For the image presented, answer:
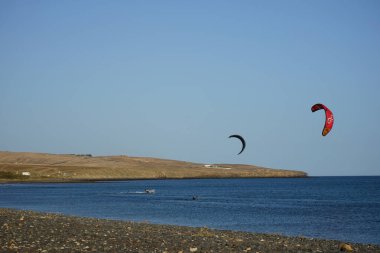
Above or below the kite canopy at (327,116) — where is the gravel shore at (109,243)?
below

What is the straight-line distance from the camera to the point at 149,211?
54.2 m

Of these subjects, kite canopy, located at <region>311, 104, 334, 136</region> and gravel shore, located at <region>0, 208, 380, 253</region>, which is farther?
kite canopy, located at <region>311, 104, 334, 136</region>

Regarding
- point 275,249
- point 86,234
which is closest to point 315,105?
point 275,249

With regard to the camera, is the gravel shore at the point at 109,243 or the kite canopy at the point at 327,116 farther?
the kite canopy at the point at 327,116

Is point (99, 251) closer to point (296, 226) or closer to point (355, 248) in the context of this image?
point (355, 248)

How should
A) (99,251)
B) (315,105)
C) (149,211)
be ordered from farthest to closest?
(149,211) < (315,105) < (99,251)

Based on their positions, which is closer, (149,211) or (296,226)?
(296,226)

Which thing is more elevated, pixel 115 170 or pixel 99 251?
pixel 115 170

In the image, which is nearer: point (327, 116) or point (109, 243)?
point (109, 243)

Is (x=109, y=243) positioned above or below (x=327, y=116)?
below

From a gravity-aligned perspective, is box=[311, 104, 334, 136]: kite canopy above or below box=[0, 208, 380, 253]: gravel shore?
above

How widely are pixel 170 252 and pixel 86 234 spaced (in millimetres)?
5377

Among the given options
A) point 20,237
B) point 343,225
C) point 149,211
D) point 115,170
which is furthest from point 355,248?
point 115,170

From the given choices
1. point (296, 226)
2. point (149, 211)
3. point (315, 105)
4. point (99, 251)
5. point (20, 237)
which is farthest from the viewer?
point (149, 211)
